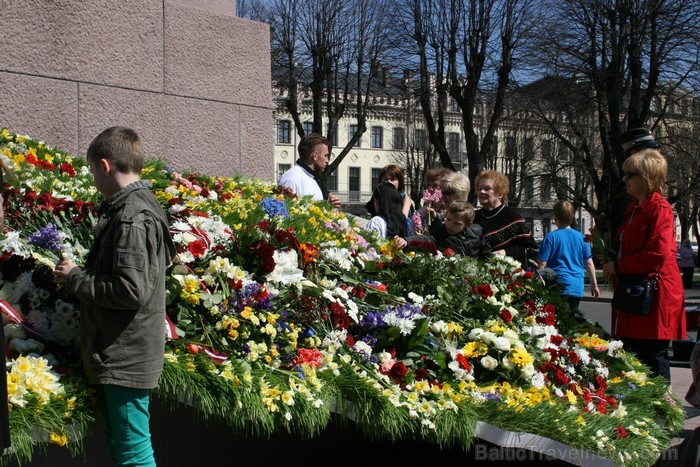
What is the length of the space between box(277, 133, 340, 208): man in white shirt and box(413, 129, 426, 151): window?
42.8 metres

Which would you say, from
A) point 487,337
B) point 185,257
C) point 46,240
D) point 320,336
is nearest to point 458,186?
point 487,337

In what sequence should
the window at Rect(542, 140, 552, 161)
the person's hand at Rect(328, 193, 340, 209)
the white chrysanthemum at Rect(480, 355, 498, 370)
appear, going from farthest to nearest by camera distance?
the window at Rect(542, 140, 552, 161) → the person's hand at Rect(328, 193, 340, 209) → the white chrysanthemum at Rect(480, 355, 498, 370)

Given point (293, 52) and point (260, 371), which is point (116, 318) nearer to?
point (260, 371)

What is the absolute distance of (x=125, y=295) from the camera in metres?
2.81

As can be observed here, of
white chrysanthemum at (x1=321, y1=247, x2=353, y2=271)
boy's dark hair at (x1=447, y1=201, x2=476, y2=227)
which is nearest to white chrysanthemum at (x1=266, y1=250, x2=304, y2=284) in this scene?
white chrysanthemum at (x1=321, y1=247, x2=353, y2=271)

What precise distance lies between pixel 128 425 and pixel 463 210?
11.0ft

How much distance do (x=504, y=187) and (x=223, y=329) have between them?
3.05 meters

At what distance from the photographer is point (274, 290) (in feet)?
13.6

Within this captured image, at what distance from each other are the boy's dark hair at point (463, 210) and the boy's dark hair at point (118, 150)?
3110 mm

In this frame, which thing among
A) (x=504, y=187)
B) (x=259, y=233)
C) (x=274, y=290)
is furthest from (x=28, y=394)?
(x=504, y=187)

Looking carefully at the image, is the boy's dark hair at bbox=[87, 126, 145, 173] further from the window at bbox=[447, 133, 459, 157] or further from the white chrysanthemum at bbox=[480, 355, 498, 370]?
the window at bbox=[447, 133, 459, 157]

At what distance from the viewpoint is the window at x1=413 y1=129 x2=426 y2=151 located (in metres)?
49.5

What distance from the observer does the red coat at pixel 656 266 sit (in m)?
4.87

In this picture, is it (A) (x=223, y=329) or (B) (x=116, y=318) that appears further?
(A) (x=223, y=329)
